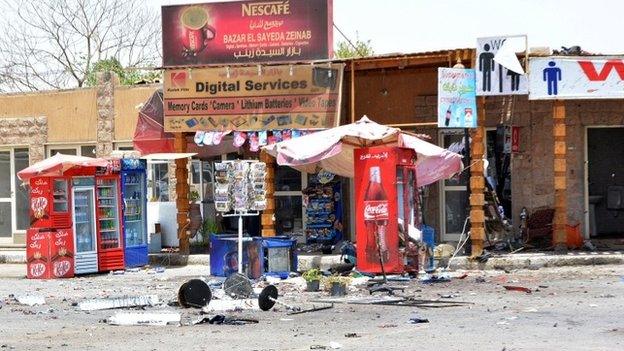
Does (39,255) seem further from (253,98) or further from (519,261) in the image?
(519,261)

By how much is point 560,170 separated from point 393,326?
9.94 meters

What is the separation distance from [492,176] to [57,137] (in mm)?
11234

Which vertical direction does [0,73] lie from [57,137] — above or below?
above

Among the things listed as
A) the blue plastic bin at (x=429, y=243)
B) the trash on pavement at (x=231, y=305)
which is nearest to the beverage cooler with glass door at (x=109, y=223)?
the blue plastic bin at (x=429, y=243)

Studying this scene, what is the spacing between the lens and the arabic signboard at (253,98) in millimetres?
24719

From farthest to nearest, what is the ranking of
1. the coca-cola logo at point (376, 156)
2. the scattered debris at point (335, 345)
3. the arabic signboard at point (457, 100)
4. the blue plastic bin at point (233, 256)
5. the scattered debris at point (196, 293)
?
the arabic signboard at point (457, 100) → the blue plastic bin at point (233, 256) → the coca-cola logo at point (376, 156) → the scattered debris at point (196, 293) → the scattered debris at point (335, 345)

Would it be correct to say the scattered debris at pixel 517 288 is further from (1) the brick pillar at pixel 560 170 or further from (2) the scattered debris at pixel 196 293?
(1) the brick pillar at pixel 560 170

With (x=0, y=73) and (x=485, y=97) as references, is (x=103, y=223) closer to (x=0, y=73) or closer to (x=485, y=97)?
(x=485, y=97)

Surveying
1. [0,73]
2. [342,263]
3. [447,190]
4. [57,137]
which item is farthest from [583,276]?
[0,73]

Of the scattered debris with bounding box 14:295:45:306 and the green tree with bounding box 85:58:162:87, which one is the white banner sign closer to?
the scattered debris with bounding box 14:295:45:306

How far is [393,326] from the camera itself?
45.7 ft

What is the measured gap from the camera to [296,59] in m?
24.8

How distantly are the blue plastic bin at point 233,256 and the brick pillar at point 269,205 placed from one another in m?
3.30

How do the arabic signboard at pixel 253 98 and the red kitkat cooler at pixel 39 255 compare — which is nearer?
A: the red kitkat cooler at pixel 39 255
